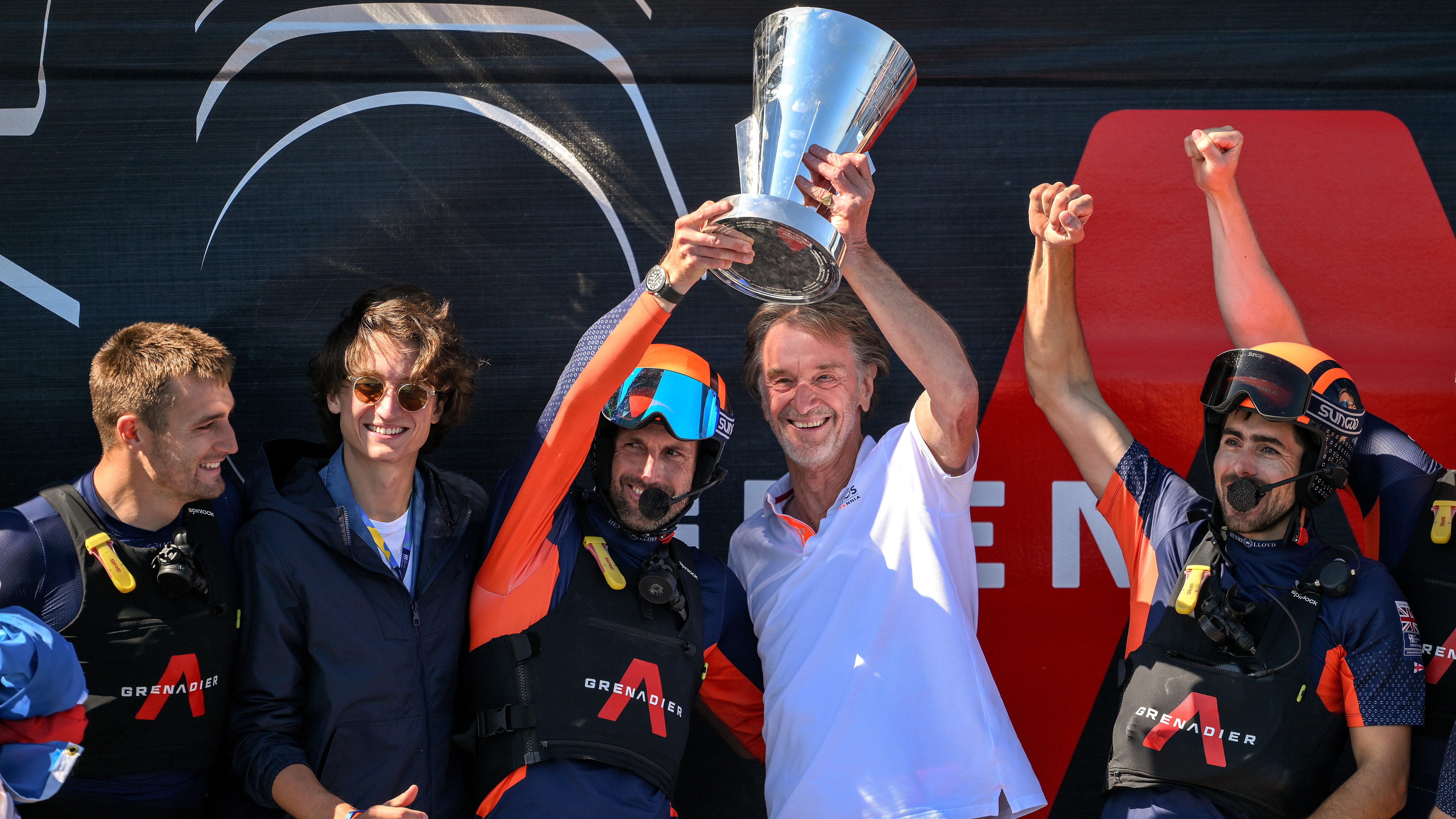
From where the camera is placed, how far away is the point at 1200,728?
2.66 metres

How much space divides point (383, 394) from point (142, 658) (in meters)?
0.84

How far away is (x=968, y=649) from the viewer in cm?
285

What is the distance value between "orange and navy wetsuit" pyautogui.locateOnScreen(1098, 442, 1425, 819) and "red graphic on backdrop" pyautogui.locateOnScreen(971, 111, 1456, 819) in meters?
0.54

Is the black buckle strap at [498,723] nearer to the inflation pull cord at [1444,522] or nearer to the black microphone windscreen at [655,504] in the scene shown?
the black microphone windscreen at [655,504]

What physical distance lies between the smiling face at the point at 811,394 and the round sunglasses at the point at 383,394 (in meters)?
1.00

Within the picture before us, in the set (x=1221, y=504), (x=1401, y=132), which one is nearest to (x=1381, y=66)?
(x=1401, y=132)

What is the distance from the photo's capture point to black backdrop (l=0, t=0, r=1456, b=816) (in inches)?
137

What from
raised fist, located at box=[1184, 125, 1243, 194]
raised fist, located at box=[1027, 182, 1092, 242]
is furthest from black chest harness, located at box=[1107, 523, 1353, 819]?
raised fist, located at box=[1184, 125, 1243, 194]

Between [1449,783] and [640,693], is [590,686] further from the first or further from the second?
[1449,783]

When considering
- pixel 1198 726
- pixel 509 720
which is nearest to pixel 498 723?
pixel 509 720

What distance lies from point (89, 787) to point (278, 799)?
1.65 feet

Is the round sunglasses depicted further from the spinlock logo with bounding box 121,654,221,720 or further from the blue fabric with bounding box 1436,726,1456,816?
the blue fabric with bounding box 1436,726,1456,816

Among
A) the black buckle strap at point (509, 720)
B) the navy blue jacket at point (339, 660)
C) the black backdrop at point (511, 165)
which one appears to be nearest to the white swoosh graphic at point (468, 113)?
the black backdrop at point (511, 165)

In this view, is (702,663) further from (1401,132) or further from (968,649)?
(1401,132)
